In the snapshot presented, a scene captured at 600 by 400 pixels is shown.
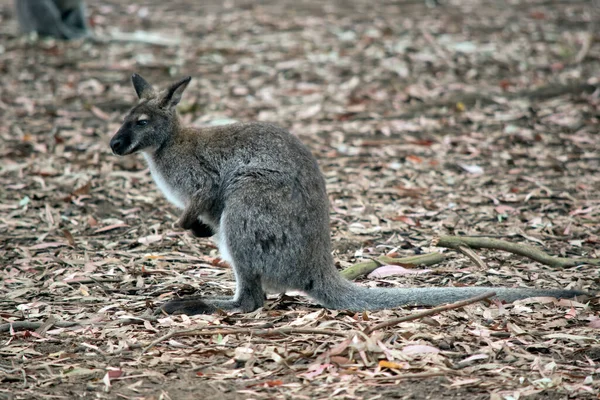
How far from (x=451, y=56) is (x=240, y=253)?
7525 mm

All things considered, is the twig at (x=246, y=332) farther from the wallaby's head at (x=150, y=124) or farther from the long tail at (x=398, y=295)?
the wallaby's head at (x=150, y=124)

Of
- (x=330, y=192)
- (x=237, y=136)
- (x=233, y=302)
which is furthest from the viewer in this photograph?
(x=330, y=192)

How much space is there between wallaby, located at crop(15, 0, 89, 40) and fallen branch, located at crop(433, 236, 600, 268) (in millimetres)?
8578

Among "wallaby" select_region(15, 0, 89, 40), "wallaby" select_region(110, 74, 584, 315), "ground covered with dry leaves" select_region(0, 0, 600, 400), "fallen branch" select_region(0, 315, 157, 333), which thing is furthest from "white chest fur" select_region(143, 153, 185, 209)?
"wallaby" select_region(15, 0, 89, 40)

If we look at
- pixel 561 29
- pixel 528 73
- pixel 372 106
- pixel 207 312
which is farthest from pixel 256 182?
pixel 561 29

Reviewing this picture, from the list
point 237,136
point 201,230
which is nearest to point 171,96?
point 237,136

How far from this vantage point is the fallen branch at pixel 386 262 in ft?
18.0

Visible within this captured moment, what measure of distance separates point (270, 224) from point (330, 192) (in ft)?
8.65

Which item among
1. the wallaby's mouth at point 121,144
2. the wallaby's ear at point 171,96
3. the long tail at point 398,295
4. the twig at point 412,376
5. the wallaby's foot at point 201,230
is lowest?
the twig at point 412,376

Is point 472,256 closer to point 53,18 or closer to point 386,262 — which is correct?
point 386,262

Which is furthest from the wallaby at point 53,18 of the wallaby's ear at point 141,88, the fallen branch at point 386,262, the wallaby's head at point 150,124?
the fallen branch at point 386,262

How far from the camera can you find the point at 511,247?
578 centimetres

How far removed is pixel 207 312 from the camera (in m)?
4.90

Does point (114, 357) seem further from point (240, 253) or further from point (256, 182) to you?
point (256, 182)
